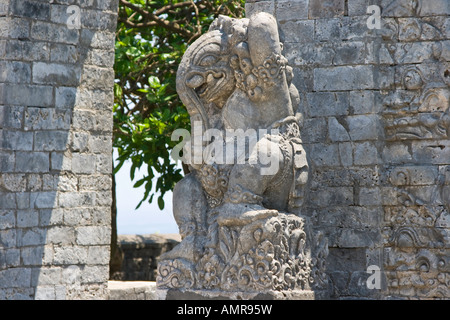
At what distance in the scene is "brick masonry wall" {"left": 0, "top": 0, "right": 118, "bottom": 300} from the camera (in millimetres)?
7469

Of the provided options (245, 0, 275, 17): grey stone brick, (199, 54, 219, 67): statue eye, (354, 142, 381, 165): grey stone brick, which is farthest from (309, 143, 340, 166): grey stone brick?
(199, 54, 219, 67): statue eye

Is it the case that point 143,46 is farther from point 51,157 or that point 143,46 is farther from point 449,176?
point 449,176

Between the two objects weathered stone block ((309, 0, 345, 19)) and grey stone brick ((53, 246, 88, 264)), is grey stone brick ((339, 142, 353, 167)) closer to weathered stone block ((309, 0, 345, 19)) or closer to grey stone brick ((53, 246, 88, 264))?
weathered stone block ((309, 0, 345, 19))

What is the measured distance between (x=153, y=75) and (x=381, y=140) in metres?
4.56

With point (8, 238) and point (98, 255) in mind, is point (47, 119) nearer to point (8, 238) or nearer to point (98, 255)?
point (8, 238)

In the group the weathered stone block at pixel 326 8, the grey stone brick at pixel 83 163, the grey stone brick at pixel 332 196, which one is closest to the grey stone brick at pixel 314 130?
the grey stone brick at pixel 332 196

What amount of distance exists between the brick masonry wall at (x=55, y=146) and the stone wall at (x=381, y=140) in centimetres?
289

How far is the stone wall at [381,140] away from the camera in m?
5.64

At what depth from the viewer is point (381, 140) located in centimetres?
577

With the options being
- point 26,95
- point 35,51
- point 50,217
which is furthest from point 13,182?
point 35,51

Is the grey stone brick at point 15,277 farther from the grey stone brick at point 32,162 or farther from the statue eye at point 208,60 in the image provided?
the statue eye at point 208,60

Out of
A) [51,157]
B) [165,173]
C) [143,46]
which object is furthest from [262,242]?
[143,46]

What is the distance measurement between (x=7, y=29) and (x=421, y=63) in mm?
3966

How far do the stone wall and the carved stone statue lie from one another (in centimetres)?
79
